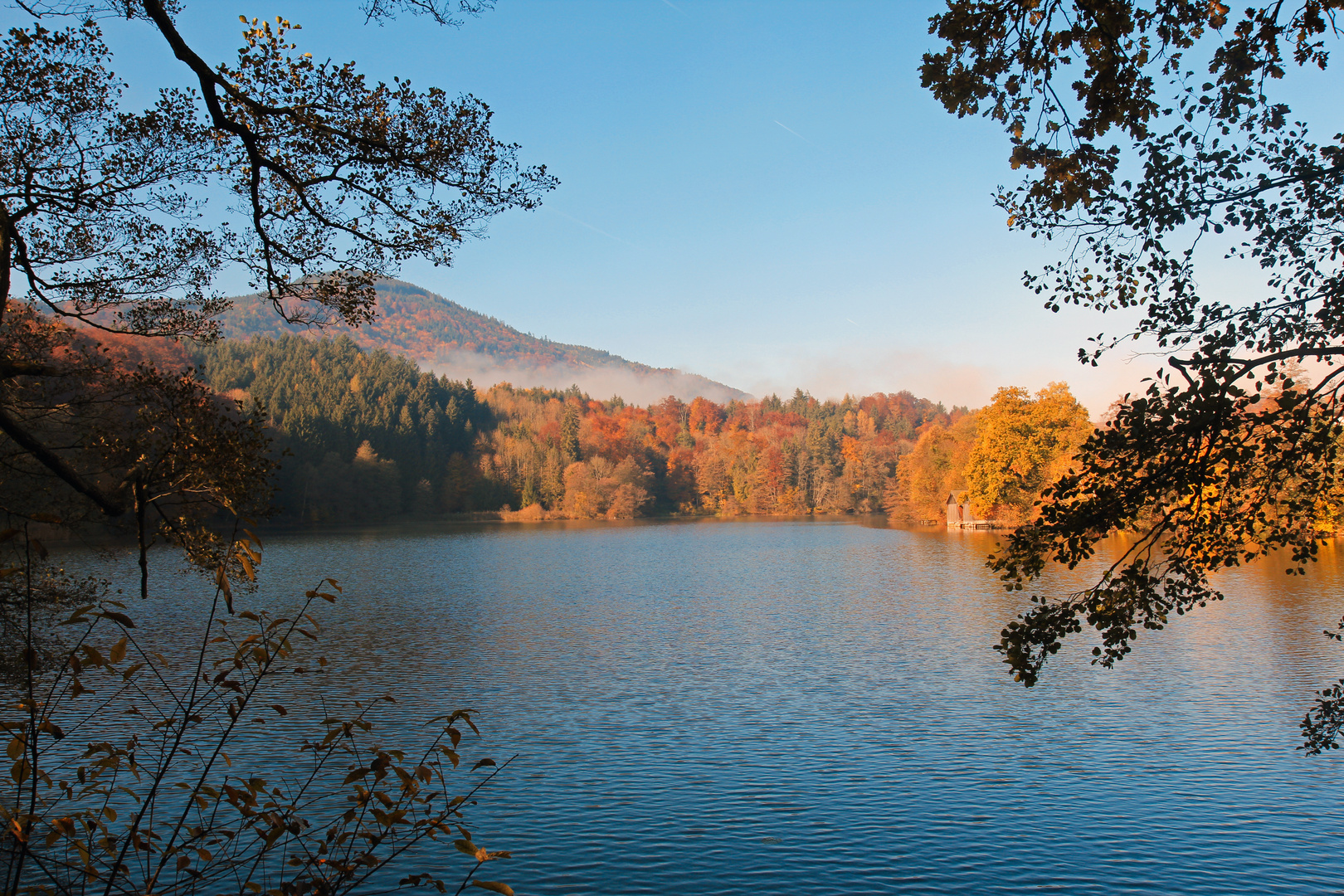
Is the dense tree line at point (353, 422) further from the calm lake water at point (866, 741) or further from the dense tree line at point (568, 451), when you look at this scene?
the calm lake water at point (866, 741)

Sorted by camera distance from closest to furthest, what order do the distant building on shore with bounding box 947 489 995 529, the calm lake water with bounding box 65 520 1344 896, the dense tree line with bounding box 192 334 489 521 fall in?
the calm lake water with bounding box 65 520 1344 896
the distant building on shore with bounding box 947 489 995 529
the dense tree line with bounding box 192 334 489 521

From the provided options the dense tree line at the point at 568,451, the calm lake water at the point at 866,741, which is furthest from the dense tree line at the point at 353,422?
the calm lake water at the point at 866,741

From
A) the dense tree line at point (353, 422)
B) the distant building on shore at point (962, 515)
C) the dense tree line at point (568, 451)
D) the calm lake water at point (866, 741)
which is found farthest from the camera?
the dense tree line at point (353, 422)

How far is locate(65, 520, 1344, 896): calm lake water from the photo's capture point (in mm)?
8531

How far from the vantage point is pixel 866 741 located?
1236 cm

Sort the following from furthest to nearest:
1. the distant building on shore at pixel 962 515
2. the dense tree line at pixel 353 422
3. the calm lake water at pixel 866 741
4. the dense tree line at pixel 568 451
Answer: the dense tree line at pixel 353 422 < the distant building on shore at pixel 962 515 < the dense tree line at pixel 568 451 < the calm lake water at pixel 866 741

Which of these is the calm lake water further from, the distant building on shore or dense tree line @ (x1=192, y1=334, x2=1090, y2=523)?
the distant building on shore

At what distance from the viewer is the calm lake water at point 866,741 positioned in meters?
8.53

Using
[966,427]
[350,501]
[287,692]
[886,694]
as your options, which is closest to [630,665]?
[886,694]

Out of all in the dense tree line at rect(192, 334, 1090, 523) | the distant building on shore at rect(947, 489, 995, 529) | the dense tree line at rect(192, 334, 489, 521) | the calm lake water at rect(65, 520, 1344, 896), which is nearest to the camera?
the calm lake water at rect(65, 520, 1344, 896)

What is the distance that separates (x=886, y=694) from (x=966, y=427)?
54.3 m

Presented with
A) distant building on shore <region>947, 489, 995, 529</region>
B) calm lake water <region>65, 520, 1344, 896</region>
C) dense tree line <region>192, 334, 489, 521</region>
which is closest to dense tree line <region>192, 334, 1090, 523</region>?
dense tree line <region>192, 334, 489, 521</region>

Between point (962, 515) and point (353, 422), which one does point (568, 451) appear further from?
point (962, 515)

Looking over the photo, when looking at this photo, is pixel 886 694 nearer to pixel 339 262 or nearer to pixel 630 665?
pixel 630 665
